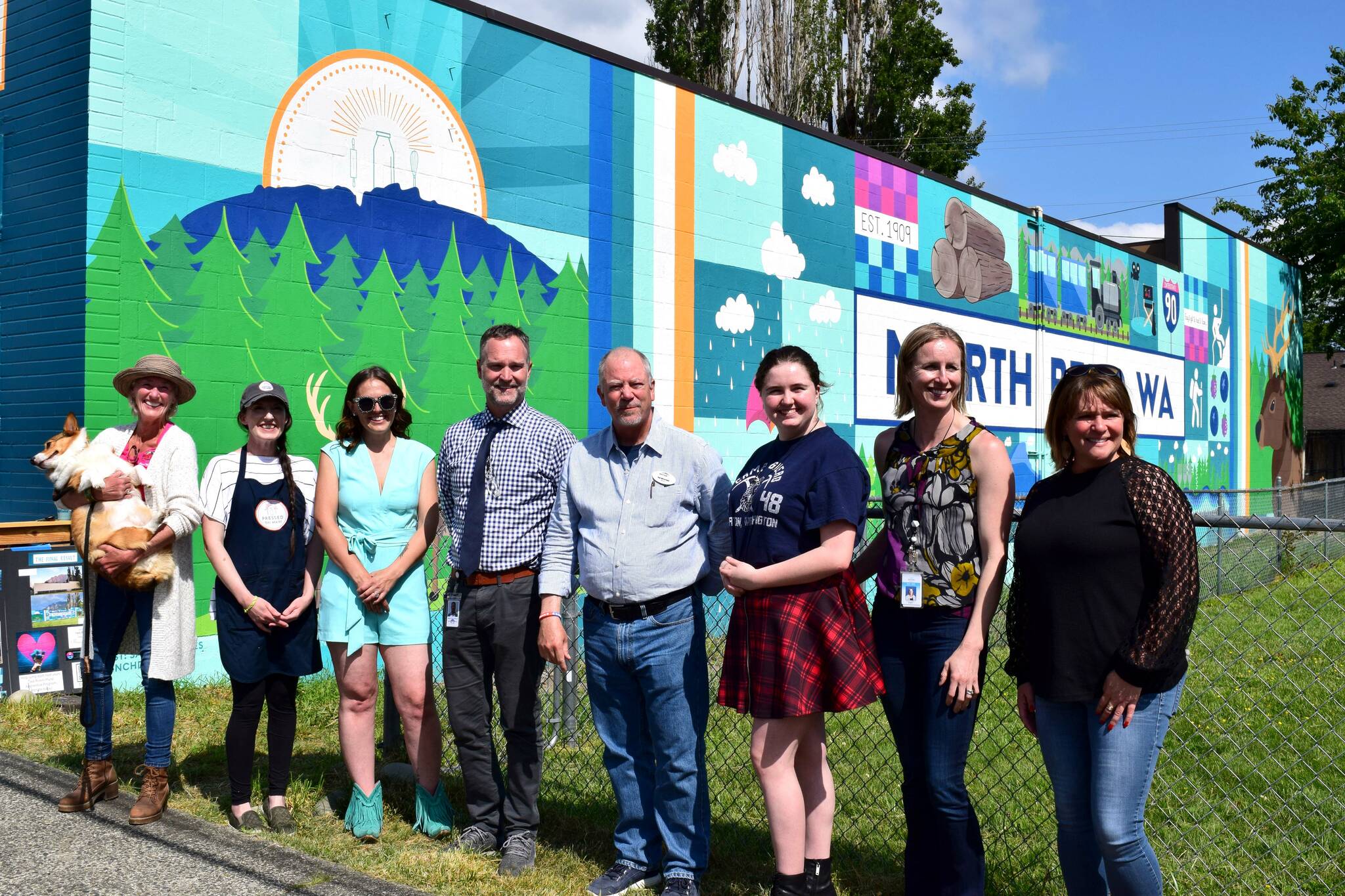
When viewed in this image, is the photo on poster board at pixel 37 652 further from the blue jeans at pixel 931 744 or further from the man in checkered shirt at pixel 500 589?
the blue jeans at pixel 931 744

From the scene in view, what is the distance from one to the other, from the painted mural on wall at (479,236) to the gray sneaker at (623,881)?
4.78 m

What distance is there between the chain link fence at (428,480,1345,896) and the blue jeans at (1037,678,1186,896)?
3.20 ft

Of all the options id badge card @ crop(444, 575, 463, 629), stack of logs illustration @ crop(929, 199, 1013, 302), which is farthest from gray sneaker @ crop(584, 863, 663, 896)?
stack of logs illustration @ crop(929, 199, 1013, 302)

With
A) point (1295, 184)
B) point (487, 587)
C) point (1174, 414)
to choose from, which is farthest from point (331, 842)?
point (1295, 184)

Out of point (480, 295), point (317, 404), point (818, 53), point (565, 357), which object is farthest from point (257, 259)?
point (818, 53)

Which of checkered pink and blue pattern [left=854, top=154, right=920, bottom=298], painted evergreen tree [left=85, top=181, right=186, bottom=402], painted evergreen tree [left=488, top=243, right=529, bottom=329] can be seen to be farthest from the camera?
checkered pink and blue pattern [left=854, top=154, right=920, bottom=298]

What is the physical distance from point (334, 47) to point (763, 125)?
564 centimetres

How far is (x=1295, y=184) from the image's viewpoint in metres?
28.5

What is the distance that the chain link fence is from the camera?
4.38 m

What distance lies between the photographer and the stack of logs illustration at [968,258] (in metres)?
15.7

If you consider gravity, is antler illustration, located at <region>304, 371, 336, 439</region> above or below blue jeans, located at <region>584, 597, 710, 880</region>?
above

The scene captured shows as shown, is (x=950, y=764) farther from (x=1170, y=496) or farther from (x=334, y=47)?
(x=334, y=47)

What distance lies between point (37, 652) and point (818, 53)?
27668 millimetres

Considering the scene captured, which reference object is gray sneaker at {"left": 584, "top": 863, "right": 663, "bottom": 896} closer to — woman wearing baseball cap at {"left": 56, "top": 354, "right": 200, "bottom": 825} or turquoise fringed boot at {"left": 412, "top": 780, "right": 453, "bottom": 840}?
turquoise fringed boot at {"left": 412, "top": 780, "right": 453, "bottom": 840}
